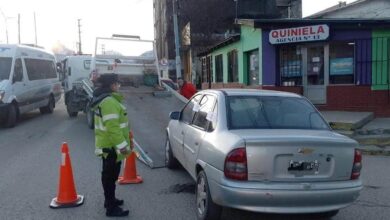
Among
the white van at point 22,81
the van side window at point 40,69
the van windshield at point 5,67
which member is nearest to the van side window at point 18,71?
the white van at point 22,81

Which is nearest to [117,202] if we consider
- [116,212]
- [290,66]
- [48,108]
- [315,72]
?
[116,212]

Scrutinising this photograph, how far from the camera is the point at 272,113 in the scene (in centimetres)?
544

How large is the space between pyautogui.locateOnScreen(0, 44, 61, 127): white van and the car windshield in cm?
1090

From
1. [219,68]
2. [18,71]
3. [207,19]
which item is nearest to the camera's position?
[18,71]

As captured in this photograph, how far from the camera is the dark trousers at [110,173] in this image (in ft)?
17.8

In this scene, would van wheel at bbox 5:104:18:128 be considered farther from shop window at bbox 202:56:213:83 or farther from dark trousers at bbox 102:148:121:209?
shop window at bbox 202:56:213:83

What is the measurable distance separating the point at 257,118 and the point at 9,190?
13.4 ft

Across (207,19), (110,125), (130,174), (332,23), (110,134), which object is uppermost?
(207,19)

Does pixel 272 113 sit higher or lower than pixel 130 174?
higher

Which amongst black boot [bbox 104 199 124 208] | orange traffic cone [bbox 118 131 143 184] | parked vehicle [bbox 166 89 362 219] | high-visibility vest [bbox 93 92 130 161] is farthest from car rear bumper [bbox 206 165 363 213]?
orange traffic cone [bbox 118 131 143 184]

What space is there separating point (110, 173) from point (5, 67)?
1109cm

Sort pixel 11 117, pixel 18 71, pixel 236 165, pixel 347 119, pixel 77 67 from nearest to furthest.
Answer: pixel 236 165
pixel 347 119
pixel 11 117
pixel 18 71
pixel 77 67

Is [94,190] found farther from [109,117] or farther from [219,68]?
[219,68]

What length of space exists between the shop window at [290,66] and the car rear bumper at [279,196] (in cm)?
1112
